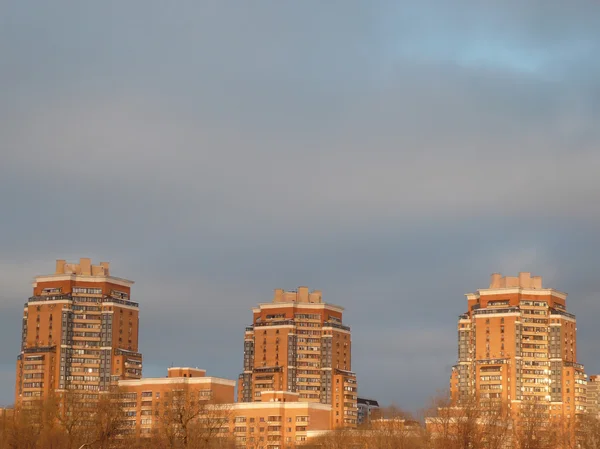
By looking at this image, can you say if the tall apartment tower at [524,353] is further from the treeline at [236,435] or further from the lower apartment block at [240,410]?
the lower apartment block at [240,410]

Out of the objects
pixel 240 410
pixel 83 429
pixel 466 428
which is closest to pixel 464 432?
pixel 466 428

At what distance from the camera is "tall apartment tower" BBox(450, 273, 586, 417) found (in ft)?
630

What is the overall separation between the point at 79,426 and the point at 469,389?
255 ft

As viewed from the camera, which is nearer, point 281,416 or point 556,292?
point 281,416

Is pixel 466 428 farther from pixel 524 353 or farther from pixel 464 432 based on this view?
pixel 524 353

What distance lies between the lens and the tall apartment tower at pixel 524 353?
630 ft

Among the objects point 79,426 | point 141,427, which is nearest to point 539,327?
point 141,427

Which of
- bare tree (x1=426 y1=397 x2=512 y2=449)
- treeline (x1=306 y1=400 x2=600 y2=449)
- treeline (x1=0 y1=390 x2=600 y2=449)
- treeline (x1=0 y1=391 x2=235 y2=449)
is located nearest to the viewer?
treeline (x1=0 y1=391 x2=235 y2=449)

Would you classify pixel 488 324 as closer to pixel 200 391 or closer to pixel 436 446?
pixel 200 391

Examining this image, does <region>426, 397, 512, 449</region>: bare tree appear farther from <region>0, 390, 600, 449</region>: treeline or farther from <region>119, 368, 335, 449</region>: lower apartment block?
<region>119, 368, 335, 449</region>: lower apartment block

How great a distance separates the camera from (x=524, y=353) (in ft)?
634

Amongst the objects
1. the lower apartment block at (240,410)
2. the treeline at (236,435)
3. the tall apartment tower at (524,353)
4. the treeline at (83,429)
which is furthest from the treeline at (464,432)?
the treeline at (83,429)

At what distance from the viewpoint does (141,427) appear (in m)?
186

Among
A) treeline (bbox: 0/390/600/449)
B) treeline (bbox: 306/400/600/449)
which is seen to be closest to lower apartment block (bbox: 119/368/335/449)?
treeline (bbox: 0/390/600/449)
